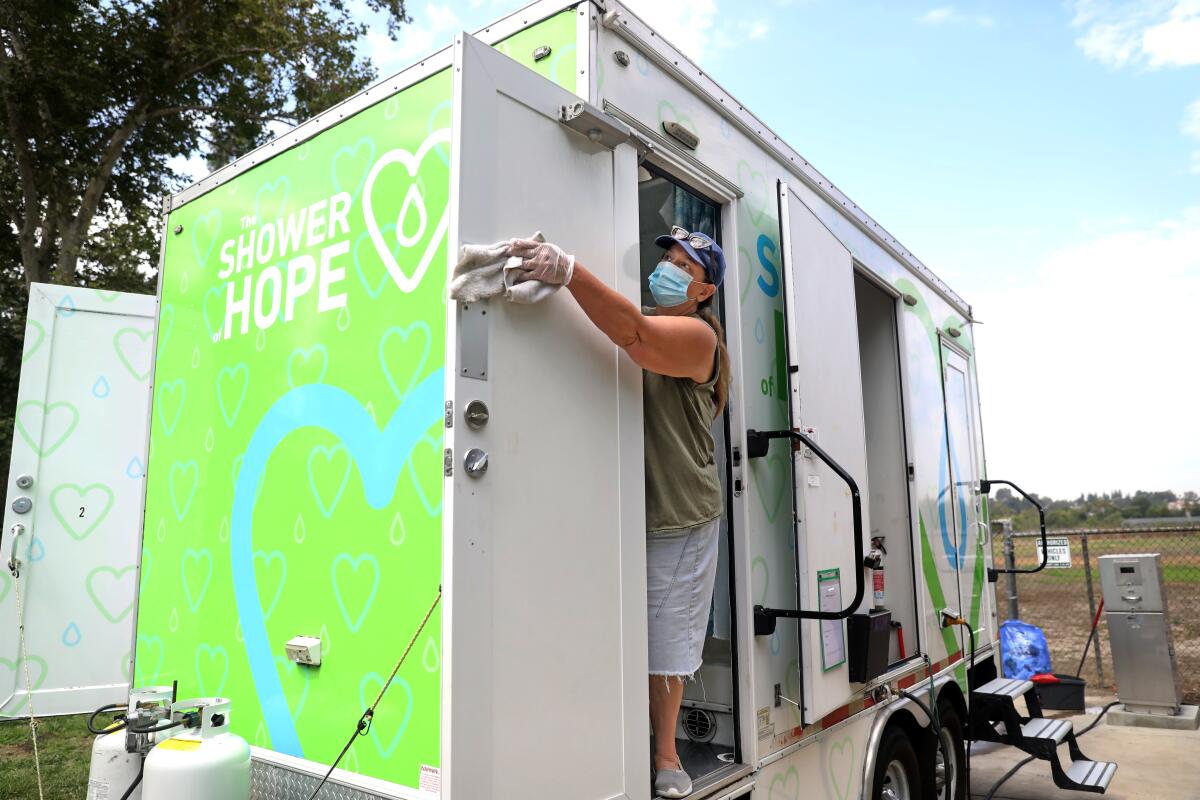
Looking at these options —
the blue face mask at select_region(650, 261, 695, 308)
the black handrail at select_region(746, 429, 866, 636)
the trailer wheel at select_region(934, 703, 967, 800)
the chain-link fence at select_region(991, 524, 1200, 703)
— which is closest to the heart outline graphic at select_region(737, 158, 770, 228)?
the blue face mask at select_region(650, 261, 695, 308)

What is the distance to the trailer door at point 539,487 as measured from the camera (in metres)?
1.65

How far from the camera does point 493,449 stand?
1.73 metres

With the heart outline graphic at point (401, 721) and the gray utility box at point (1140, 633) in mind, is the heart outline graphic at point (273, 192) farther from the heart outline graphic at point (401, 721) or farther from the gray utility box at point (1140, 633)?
the gray utility box at point (1140, 633)

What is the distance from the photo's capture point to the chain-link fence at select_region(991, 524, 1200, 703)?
7836mm

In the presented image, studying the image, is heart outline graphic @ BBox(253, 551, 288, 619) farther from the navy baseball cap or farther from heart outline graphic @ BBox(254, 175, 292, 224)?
the navy baseball cap

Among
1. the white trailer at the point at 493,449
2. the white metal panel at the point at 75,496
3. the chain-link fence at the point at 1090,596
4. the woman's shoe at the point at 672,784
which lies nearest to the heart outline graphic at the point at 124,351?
the white metal panel at the point at 75,496

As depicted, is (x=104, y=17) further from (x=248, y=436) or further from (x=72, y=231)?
(x=248, y=436)

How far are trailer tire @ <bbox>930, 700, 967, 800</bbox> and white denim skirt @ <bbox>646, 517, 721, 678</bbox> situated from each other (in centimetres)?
248

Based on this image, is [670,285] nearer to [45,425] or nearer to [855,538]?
[855,538]

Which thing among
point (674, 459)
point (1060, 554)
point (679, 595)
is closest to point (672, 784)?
point (679, 595)

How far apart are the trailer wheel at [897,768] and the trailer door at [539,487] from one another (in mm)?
1861

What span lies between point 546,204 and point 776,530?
150cm

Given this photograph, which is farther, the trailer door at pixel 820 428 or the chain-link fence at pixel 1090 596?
the chain-link fence at pixel 1090 596

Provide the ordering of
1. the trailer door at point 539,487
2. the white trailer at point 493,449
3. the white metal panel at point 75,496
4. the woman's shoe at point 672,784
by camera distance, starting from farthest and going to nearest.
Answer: the white metal panel at point 75,496 → the woman's shoe at point 672,784 → the white trailer at point 493,449 → the trailer door at point 539,487
